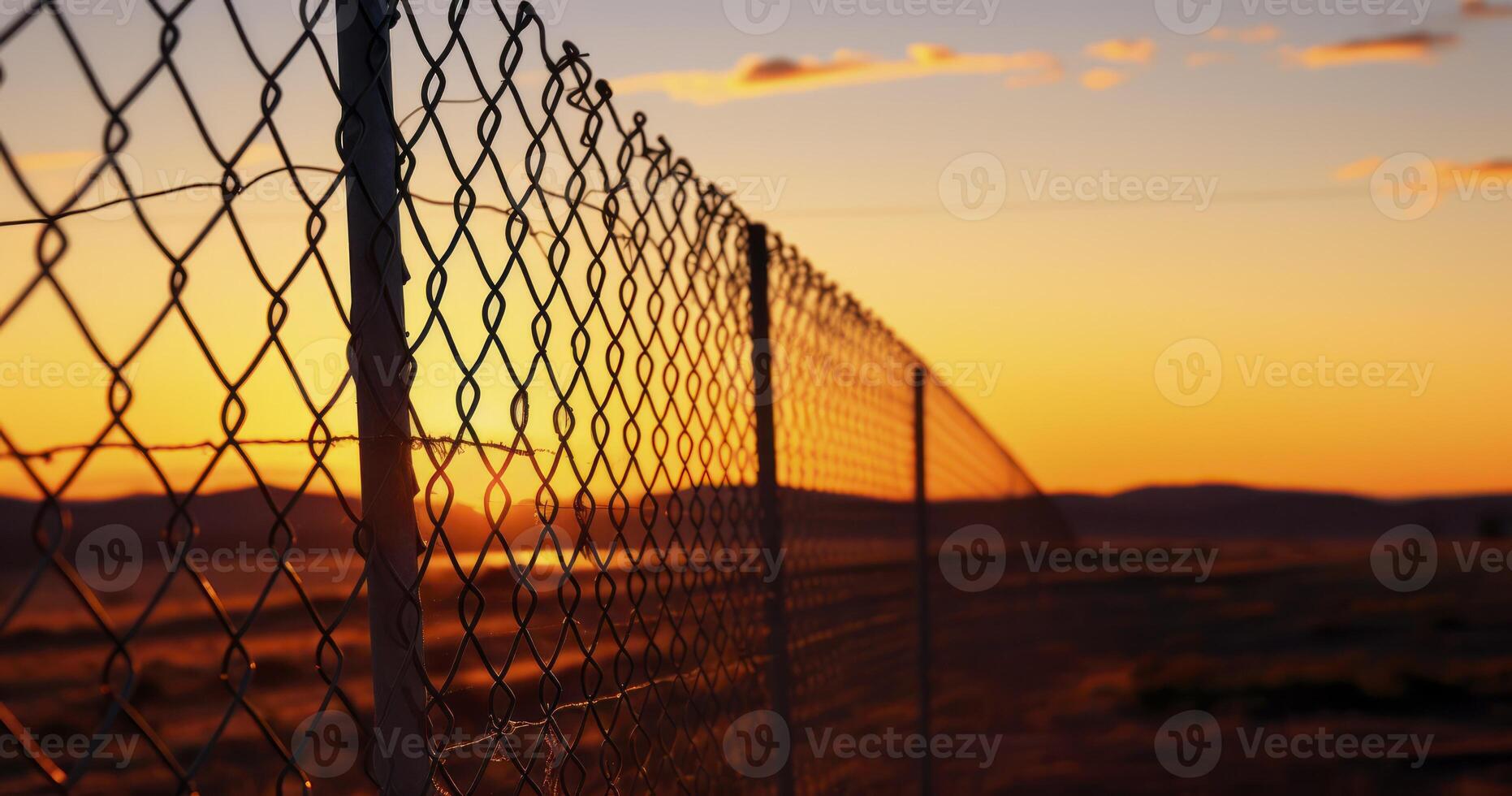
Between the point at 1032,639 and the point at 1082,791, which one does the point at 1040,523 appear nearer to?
the point at 1032,639

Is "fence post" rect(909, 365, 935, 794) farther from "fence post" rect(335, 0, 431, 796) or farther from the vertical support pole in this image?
"fence post" rect(335, 0, 431, 796)

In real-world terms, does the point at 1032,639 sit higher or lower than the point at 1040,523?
lower

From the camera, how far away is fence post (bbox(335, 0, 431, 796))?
4.32 ft

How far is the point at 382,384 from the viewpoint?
1.34 m

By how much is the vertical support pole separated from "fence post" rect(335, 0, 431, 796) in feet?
5.89

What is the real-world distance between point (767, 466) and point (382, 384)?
1897 millimetres

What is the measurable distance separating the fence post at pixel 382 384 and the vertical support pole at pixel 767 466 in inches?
70.6

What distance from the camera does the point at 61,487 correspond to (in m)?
0.89

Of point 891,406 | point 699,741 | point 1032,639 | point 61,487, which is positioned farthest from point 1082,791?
point 61,487

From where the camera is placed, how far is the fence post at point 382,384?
51.8 inches

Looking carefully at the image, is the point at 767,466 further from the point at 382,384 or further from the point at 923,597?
the point at 923,597

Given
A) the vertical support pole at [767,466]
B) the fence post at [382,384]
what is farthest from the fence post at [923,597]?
the fence post at [382,384]

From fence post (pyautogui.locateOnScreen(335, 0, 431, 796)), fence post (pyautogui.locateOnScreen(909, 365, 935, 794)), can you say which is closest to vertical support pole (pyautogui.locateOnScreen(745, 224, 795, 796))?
fence post (pyautogui.locateOnScreen(335, 0, 431, 796))

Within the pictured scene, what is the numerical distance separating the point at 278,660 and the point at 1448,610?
27178 millimetres
